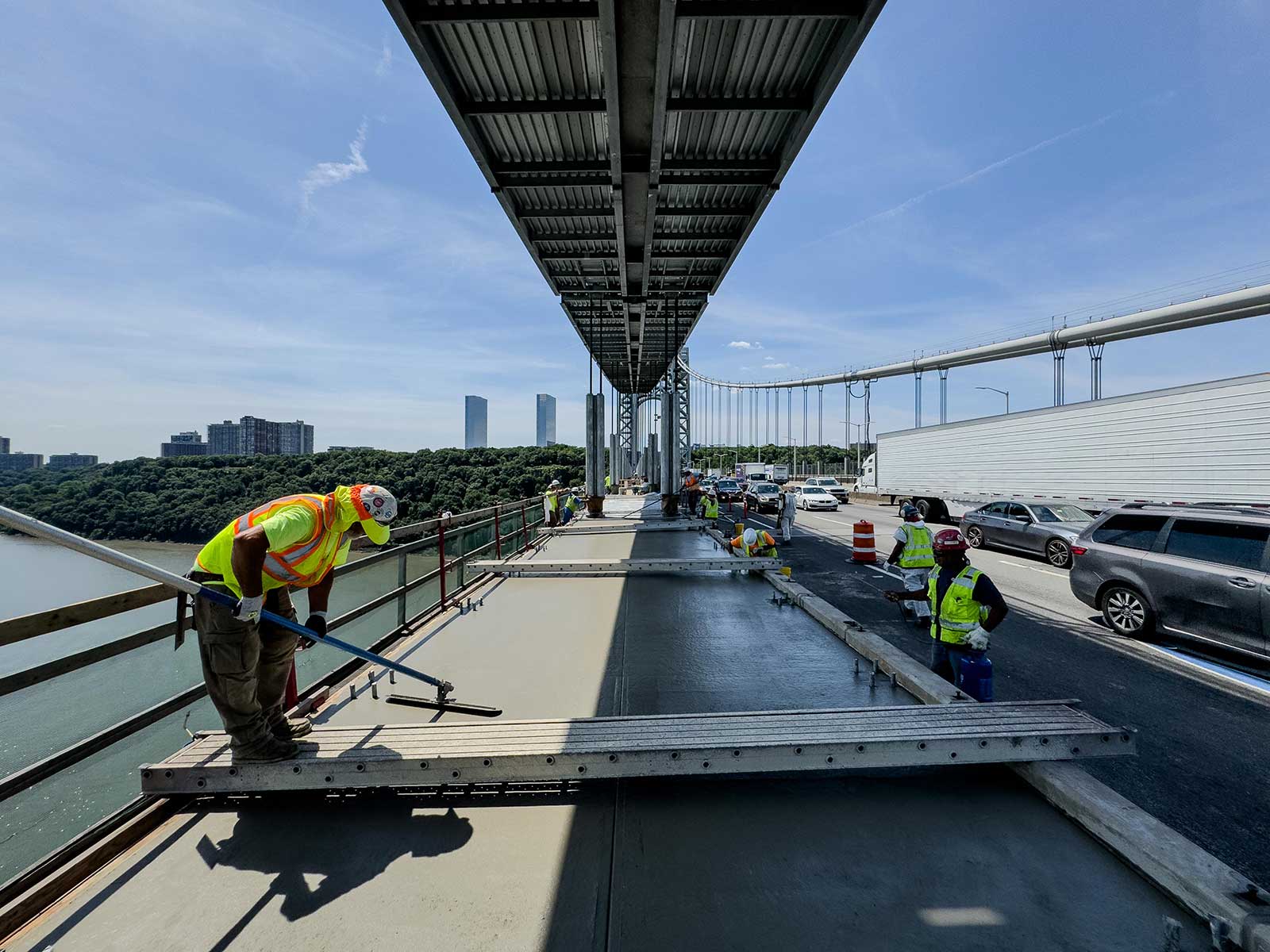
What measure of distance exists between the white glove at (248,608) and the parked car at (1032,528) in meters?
14.5

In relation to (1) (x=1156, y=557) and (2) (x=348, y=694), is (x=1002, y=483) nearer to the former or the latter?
(1) (x=1156, y=557)

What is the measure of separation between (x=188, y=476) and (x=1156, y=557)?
109ft

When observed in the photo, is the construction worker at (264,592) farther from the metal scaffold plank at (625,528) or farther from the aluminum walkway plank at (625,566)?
the metal scaffold plank at (625,528)

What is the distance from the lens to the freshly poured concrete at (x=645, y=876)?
7.41ft

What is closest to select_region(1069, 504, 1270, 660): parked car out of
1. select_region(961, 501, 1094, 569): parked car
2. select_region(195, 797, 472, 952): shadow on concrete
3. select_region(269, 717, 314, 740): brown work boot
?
select_region(961, 501, 1094, 569): parked car

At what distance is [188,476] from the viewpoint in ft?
89.7

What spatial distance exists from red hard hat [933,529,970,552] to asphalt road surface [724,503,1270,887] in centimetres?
159

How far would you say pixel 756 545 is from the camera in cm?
969

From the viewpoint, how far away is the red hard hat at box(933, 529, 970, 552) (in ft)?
14.2

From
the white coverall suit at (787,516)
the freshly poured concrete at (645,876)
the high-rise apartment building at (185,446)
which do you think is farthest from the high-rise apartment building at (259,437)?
the freshly poured concrete at (645,876)

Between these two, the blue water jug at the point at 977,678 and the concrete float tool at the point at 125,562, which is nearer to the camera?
the concrete float tool at the point at 125,562

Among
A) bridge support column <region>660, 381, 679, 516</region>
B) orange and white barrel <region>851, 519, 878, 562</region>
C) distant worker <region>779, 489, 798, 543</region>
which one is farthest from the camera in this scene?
bridge support column <region>660, 381, 679, 516</region>

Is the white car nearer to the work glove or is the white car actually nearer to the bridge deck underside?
the bridge deck underside

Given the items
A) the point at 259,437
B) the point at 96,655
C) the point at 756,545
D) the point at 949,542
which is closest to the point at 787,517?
the point at 756,545
